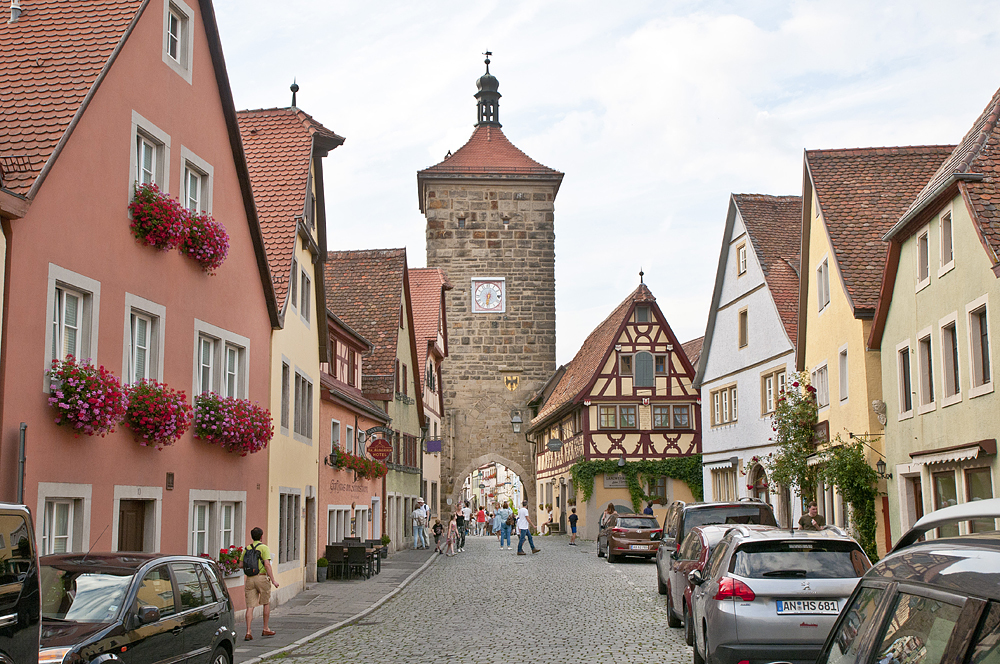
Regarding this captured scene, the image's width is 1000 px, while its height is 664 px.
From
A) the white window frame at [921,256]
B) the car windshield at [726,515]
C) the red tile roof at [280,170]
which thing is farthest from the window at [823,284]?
the red tile roof at [280,170]

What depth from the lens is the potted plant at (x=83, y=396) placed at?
10570mm

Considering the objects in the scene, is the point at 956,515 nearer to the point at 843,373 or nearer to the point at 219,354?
the point at 219,354

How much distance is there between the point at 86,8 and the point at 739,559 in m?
9.83

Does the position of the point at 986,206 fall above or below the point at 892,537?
above

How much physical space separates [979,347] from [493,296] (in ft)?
119

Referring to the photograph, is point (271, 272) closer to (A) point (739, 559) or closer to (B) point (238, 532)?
(B) point (238, 532)

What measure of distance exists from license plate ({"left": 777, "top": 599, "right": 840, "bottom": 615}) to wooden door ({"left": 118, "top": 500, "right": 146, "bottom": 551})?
24.8 feet

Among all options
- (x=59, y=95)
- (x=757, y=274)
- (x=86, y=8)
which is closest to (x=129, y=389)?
(x=59, y=95)

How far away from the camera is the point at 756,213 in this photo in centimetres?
3059

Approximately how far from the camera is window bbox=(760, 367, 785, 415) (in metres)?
28.3

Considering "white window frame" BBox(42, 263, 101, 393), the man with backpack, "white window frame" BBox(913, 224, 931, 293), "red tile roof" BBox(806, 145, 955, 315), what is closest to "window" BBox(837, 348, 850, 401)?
"red tile roof" BBox(806, 145, 955, 315)

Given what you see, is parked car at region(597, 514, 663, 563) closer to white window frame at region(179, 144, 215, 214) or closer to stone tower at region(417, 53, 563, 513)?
white window frame at region(179, 144, 215, 214)

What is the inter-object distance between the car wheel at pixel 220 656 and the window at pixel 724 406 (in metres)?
23.8

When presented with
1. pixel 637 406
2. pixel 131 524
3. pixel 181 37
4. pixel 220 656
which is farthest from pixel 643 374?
pixel 220 656
